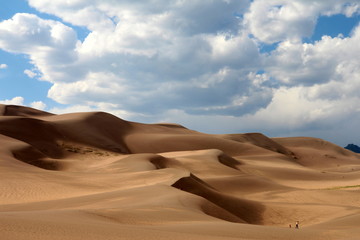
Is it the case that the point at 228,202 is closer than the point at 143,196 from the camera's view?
No

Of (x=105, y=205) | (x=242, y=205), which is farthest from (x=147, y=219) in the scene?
(x=242, y=205)

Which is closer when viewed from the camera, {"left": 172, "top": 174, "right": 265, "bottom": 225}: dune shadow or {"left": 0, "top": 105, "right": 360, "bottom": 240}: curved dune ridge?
{"left": 0, "top": 105, "right": 360, "bottom": 240}: curved dune ridge

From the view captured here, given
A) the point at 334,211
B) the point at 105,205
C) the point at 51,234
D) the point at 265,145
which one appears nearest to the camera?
the point at 51,234

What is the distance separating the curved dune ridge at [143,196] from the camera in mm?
9680

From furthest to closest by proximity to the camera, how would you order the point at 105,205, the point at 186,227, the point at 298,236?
the point at 105,205, the point at 298,236, the point at 186,227

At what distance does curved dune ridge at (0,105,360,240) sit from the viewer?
968 centimetres

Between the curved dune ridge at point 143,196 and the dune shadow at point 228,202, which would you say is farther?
the dune shadow at point 228,202

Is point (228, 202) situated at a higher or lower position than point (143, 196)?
lower

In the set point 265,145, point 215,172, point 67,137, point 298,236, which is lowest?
point 298,236

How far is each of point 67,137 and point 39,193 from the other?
4081cm

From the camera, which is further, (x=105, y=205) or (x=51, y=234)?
(x=105, y=205)

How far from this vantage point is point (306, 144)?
121m

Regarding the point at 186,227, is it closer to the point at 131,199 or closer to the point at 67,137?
the point at 131,199

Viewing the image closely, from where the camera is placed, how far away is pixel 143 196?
17.7 meters
